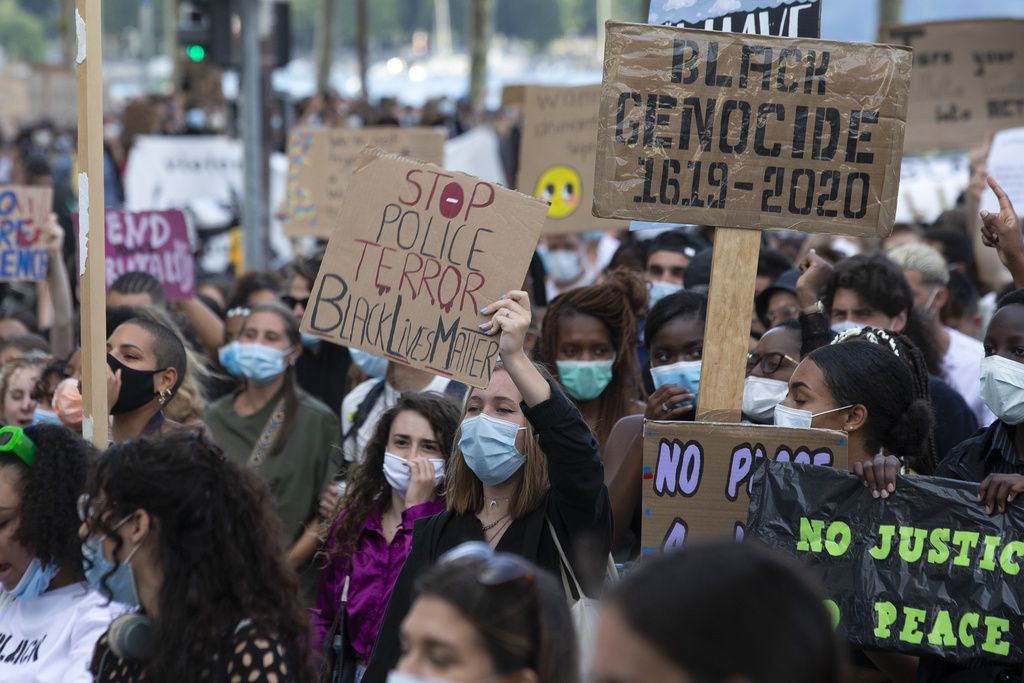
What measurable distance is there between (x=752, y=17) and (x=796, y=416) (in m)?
1.36

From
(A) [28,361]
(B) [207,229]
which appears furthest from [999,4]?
(A) [28,361]

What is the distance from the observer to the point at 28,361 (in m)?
4.83

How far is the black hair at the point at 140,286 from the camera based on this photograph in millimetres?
6152

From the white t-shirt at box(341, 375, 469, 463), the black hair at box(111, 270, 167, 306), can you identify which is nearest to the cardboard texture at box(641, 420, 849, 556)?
the white t-shirt at box(341, 375, 469, 463)

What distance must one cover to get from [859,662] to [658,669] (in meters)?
1.77

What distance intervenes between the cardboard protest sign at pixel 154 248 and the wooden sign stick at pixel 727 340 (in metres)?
4.47

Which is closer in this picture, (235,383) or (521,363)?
(521,363)

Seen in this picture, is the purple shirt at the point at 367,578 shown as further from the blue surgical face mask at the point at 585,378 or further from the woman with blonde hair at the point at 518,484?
the blue surgical face mask at the point at 585,378

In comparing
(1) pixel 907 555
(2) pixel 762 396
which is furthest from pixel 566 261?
(1) pixel 907 555

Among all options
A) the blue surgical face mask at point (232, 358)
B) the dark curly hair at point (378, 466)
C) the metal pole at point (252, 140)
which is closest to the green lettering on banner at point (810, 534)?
the dark curly hair at point (378, 466)

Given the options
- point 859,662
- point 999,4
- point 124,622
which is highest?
point 999,4

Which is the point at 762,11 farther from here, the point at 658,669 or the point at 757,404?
the point at 658,669

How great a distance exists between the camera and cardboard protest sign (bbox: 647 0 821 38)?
3623 millimetres

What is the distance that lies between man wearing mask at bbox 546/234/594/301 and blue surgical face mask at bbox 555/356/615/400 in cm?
347
